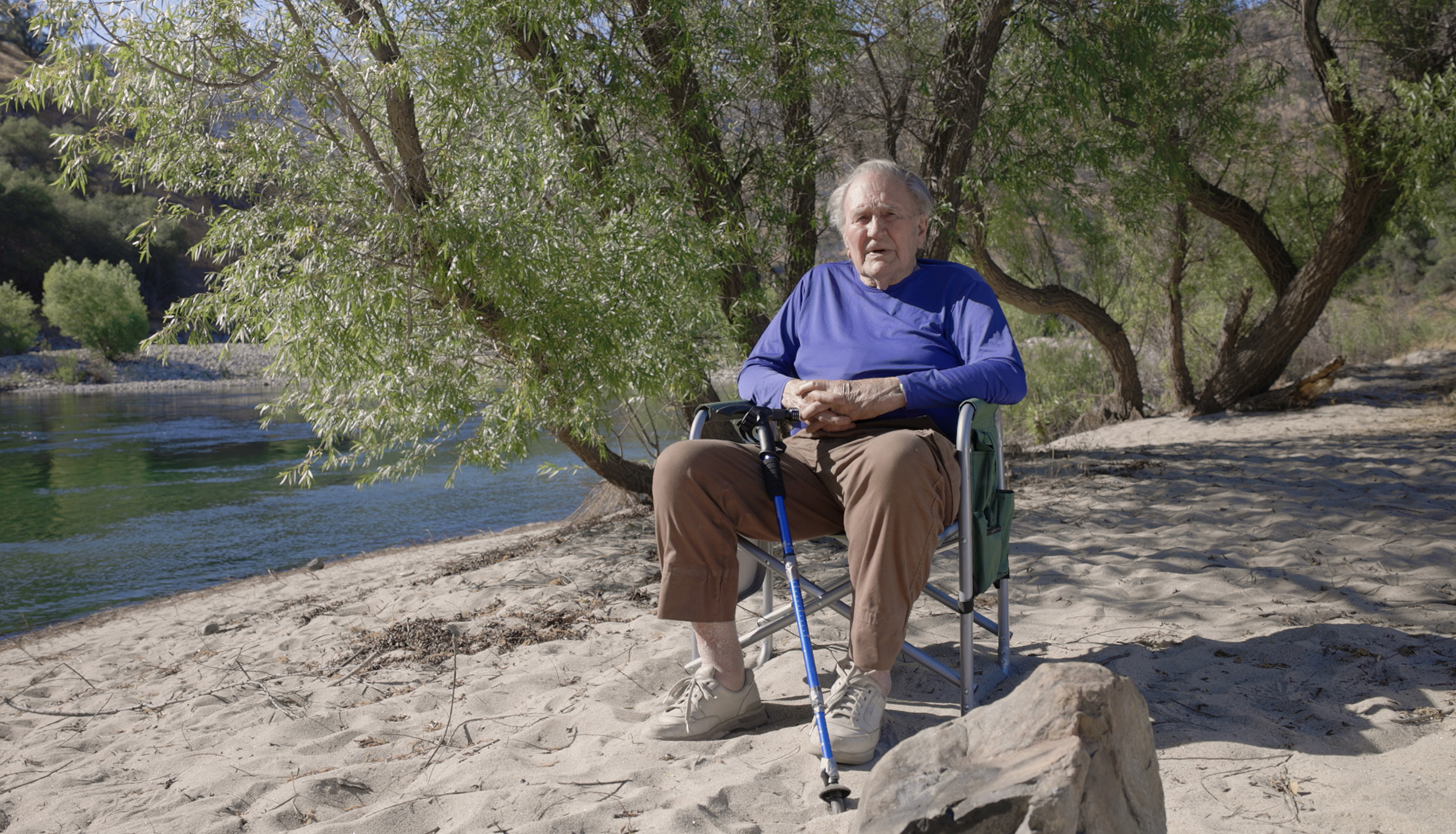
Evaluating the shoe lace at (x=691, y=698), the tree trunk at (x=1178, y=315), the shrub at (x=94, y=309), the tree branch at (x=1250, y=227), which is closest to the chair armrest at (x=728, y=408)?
the shoe lace at (x=691, y=698)

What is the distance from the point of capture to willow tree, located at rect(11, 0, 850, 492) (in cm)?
388

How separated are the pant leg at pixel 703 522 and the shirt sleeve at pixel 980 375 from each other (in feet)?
1.53

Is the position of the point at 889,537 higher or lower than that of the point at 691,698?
higher

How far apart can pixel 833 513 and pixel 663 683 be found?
82 cm

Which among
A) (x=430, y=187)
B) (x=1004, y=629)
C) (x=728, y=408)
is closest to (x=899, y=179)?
(x=728, y=408)

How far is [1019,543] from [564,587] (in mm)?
2056

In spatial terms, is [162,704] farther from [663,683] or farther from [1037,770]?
[1037,770]

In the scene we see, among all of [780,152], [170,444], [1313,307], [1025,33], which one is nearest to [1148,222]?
[1313,307]

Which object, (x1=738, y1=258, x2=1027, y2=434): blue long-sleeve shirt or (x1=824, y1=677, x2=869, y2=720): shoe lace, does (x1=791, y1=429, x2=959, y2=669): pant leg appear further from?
(x1=738, y1=258, x2=1027, y2=434): blue long-sleeve shirt

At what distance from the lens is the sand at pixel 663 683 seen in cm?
189

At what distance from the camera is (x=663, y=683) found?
108 inches

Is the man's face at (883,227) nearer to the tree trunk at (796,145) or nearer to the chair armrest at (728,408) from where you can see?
the chair armrest at (728,408)

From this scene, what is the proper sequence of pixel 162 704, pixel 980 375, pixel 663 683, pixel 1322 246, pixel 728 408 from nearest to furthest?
pixel 980 375
pixel 728 408
pixel 663 683
pixel 162 704
pixel 1322 246

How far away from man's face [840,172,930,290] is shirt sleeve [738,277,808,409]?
214 millimetres
